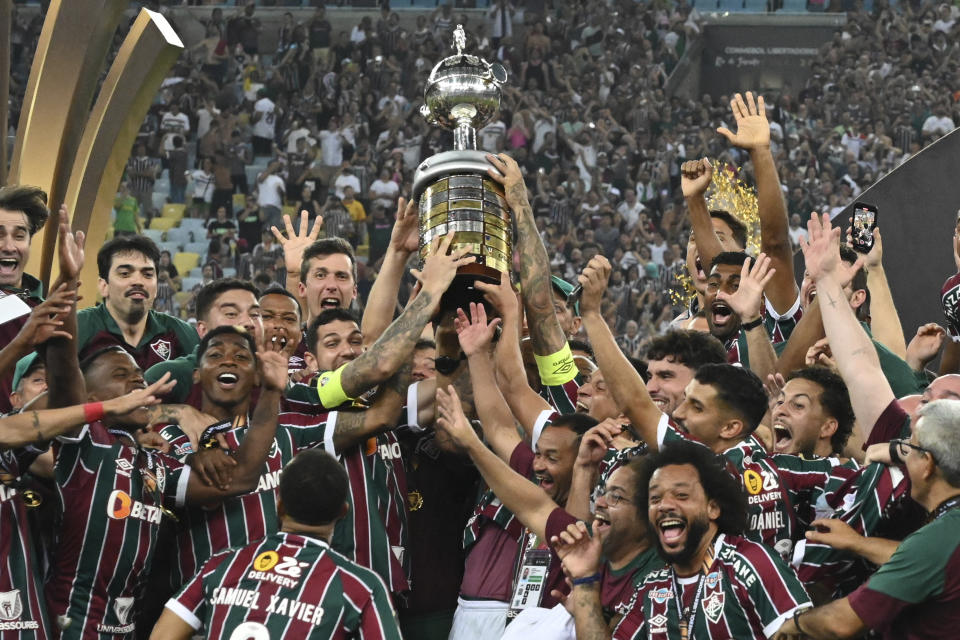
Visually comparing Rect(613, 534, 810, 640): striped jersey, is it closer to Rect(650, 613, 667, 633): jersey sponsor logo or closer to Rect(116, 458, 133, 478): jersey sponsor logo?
Rect(650, 613, 667, 633): jersey sponsor logo

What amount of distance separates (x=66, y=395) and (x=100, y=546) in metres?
0.54

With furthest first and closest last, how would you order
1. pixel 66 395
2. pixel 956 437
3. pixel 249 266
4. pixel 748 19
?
1. pixel 748 19
2. pixel 249 266
3. pixel 66 395
4. pixel 956 437

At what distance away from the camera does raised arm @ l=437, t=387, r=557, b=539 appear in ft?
14.8

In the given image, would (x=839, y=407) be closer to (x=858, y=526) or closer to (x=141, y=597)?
(x=858, y=526)

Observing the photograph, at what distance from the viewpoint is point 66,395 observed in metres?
4.44

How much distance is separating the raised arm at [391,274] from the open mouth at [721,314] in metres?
1.32

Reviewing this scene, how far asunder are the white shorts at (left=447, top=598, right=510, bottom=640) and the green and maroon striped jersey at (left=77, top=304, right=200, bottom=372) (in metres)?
1.80

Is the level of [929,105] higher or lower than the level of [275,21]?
lower

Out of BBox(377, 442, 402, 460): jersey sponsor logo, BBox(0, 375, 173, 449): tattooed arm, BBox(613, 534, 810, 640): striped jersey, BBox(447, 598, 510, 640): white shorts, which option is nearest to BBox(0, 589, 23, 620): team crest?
BBox(0, 375, 173, 449): tattooed arm

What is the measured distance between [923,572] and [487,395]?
1.94 metres

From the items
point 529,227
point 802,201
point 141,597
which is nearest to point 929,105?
point 802,201

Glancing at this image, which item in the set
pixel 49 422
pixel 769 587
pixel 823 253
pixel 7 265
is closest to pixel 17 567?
pixel 49 422

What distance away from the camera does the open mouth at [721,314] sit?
5723mm

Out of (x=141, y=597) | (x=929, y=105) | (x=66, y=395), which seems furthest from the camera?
(x=929, y=105)
